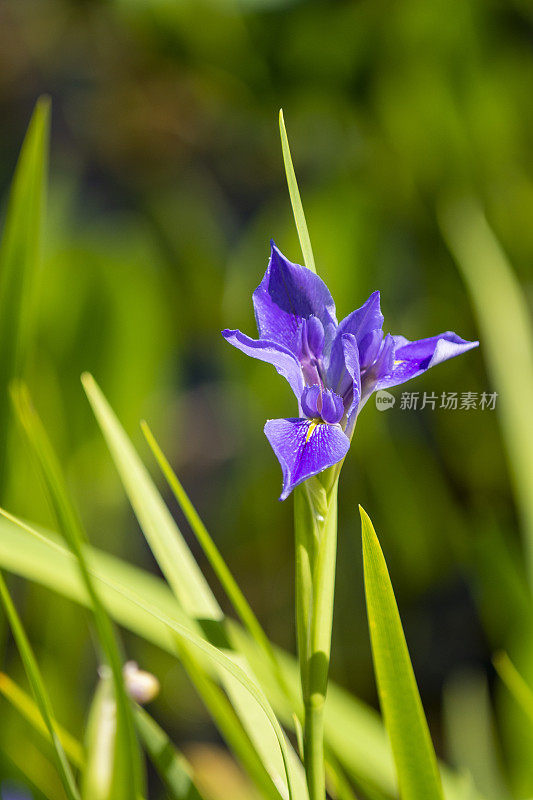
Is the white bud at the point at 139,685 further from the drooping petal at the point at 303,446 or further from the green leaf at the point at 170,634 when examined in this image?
the drooping petal at the point at 303,446

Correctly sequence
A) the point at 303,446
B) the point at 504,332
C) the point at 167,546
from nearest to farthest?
the point at 303,446 → the point at 167,546 → the point at 504,332

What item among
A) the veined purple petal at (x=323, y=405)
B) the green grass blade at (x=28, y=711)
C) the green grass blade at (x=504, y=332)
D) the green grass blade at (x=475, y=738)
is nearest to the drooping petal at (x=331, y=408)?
the veined purple petal at (x=323, y=405)

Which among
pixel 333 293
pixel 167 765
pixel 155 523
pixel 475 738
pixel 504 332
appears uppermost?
pixel 333 293

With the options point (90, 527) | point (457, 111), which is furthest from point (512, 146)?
point (90, 527)

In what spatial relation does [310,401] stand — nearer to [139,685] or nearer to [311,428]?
[311,428]

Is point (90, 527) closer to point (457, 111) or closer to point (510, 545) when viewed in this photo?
point (510, 545)

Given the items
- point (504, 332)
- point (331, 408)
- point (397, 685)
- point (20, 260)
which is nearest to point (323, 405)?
point (331, 408)
